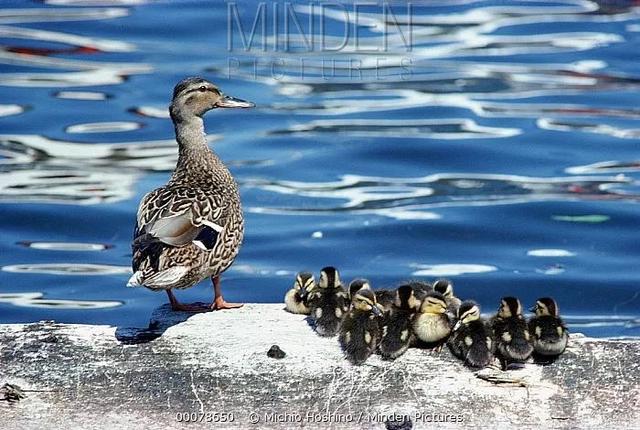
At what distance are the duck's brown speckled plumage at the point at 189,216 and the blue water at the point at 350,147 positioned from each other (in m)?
2.78

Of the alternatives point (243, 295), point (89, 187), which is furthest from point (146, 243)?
point (89, 187)

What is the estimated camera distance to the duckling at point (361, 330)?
514cm

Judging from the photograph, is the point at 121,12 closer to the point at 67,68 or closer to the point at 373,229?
the point at 67,68

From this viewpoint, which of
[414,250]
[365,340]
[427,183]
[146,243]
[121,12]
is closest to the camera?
[365,340]

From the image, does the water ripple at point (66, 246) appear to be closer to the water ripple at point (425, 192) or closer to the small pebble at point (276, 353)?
the water ripple at point (425, 192)

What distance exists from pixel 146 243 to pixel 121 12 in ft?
43.2

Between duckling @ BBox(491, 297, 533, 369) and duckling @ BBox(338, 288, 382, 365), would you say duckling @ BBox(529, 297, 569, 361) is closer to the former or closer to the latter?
duckling @ BBox(491, 297, 533, 369)

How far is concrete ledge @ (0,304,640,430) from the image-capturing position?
485 centimetres

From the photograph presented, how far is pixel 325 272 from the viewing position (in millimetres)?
5785

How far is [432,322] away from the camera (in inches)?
205

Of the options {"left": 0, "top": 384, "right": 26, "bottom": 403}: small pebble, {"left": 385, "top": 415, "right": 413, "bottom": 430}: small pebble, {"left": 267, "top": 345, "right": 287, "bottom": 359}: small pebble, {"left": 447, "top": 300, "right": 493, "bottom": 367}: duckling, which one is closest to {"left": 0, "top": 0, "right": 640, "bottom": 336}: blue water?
{"left": 447, "top": 300, "right": 493, "bottom": 367}: duckling

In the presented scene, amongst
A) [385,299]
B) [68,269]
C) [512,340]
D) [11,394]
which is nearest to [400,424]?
[512,340]

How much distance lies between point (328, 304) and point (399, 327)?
40 centimetres

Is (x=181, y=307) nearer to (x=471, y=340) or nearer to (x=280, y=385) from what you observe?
(x=280, y=385)
